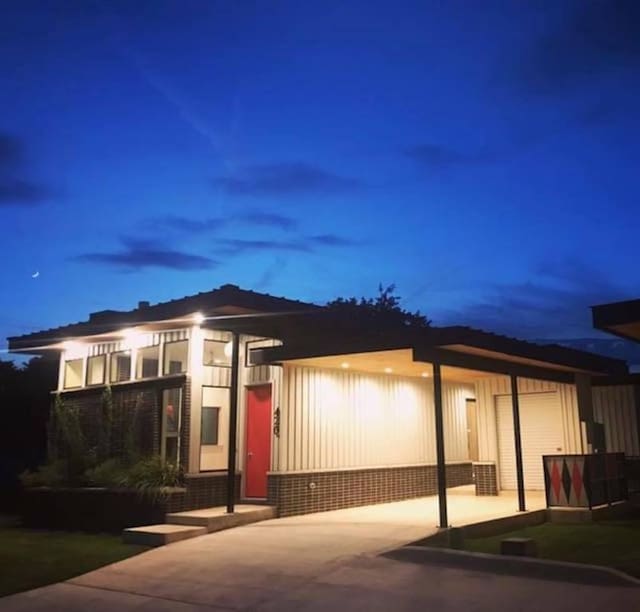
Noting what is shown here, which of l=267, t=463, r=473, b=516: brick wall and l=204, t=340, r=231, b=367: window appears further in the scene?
l=204, t=340, r=231, b=367: window

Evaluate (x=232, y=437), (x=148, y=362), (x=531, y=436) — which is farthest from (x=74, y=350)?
(x=531, y=436)

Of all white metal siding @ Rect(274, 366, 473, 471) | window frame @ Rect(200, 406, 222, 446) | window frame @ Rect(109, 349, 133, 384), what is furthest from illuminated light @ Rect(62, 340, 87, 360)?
white metal siding @ Rect(274, 366, 473, 471)

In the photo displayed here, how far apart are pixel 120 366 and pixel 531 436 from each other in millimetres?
9577

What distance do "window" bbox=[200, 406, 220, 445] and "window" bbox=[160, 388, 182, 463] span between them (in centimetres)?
46

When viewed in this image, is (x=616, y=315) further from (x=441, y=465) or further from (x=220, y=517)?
(x=220, y=517)

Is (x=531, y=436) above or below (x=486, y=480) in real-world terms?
above

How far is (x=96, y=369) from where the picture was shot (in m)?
15.7

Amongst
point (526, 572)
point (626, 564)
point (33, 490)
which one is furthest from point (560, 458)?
point (33, 490)

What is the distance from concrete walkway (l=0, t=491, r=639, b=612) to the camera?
272 inches

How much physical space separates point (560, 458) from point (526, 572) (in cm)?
556

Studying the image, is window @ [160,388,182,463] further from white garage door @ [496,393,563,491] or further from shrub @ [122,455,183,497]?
white garage door @ [496,393,563,491]

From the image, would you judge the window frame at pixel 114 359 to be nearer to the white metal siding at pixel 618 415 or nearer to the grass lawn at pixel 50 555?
the grass lawn at pixel 50 555

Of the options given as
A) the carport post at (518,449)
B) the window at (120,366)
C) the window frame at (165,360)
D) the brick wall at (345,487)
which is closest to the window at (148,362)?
the window frame at (165,360)

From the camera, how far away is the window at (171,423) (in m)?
13.2
